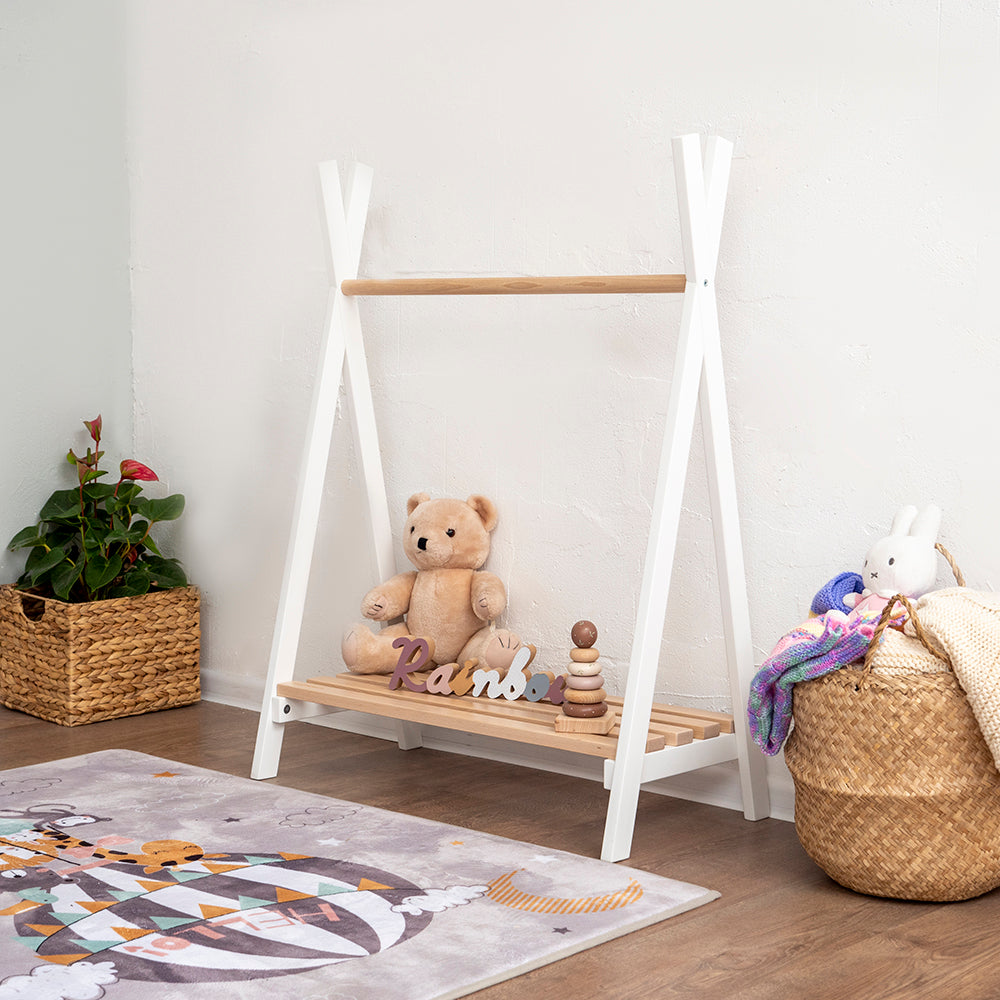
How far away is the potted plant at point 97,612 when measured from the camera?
2.78 m

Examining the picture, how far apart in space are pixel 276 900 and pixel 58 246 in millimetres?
1957

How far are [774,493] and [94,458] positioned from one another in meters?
1.62

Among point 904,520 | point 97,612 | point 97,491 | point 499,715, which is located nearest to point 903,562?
point 904,520

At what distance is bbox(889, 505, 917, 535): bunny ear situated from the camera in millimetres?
1888

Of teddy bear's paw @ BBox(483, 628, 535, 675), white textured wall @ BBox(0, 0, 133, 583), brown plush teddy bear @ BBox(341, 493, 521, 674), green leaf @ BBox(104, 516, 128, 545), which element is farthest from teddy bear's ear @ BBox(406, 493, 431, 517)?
white textured wall @ BBox(0, 0, 133, 583)

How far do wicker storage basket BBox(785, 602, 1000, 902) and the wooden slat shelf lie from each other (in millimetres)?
321

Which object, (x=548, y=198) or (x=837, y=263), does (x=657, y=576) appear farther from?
(x=548, y=198)

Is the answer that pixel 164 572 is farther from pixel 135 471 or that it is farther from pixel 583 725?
pixel 583 725

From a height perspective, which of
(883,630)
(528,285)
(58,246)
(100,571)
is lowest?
(100,571)

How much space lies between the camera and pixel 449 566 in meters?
2.43

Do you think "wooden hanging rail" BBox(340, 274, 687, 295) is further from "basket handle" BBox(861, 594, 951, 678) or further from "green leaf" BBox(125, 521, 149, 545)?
"green leaf" BBox(125, 521, 149, 545)

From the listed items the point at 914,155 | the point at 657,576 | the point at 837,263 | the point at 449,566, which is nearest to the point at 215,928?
the point at 657,576

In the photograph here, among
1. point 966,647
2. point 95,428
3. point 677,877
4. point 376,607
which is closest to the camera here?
point 966,647

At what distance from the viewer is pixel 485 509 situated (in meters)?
2.44
